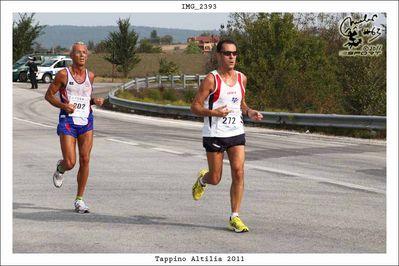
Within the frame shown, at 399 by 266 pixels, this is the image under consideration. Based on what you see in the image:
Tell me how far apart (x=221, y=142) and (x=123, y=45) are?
145 feet

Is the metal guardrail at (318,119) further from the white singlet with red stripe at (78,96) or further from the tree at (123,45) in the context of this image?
the tree at (123,45)

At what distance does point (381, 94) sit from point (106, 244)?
2321 cm

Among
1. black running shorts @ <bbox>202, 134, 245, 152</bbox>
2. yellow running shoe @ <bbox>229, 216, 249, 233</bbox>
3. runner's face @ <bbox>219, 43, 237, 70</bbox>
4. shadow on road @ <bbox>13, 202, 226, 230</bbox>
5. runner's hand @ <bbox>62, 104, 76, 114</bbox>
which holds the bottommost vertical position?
shadow on road @ <bbox>13, 202, 226, 230</bbox>

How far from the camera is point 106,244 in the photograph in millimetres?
7695

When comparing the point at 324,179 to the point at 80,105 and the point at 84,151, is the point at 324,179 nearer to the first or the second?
the point at 84,151

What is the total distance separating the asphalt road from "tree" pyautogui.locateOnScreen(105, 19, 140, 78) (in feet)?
102

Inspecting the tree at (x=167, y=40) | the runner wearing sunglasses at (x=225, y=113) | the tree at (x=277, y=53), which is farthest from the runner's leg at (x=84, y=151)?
the tree at (x=167, y=40)

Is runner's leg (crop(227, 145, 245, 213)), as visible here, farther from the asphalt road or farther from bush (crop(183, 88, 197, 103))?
bush (crop(183, 88, 197, 103))

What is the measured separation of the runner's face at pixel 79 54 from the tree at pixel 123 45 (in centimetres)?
4048

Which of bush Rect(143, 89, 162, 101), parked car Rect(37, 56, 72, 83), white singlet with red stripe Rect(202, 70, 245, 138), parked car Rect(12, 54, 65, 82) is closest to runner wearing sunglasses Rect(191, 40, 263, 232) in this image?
white singlet with red stripe Rect(202, 70, 245, 138)

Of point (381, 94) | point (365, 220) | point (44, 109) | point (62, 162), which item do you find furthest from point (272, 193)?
point (44, 109)

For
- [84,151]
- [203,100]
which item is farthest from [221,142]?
[84,151]

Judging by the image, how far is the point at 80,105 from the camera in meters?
8.87

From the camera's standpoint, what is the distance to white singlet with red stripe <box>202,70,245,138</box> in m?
7.79
